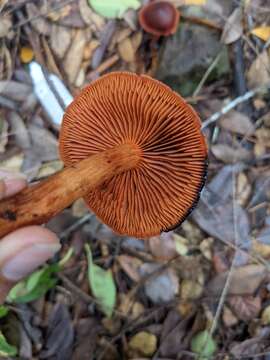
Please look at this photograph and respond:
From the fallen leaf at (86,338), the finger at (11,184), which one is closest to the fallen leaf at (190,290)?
the fallen leaf at (86,338)

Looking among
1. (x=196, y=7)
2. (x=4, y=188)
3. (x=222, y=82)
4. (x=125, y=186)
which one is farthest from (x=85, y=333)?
(x=196, y=7)

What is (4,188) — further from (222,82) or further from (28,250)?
(222,82)

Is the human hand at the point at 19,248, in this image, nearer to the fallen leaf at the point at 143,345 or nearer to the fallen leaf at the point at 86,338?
the fallen leaf at the point at 86,338

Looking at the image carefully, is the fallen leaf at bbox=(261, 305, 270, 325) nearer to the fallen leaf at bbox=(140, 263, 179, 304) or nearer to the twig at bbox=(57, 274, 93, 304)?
the fallen leaf at bbox=(140, 263, 179, 304)

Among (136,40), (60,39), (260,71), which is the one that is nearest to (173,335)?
(260,71)

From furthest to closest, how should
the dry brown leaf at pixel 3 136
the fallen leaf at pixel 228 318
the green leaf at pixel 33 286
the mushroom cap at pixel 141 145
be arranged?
the dry brown leaf at pixel 3 136
the fallen leaf at pixel 228 318
the green leaf at pixel 33 286
the mushroom cap at pixel 141 145

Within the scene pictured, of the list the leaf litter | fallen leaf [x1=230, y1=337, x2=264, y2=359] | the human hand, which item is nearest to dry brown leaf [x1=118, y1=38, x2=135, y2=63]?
the leaf litter

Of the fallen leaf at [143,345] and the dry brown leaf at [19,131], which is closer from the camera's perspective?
the fallen leaf at [143,345]
